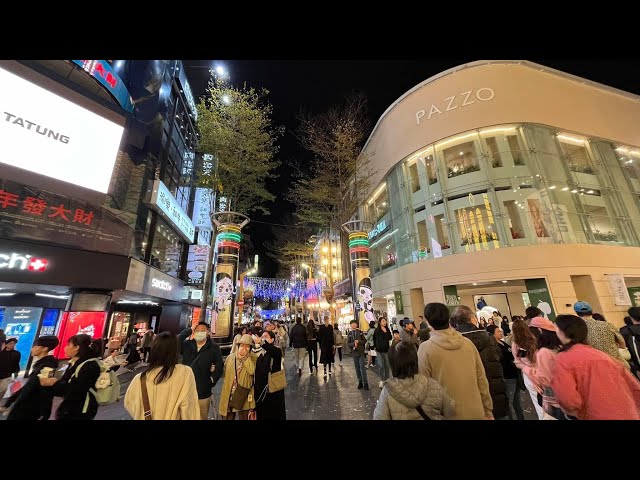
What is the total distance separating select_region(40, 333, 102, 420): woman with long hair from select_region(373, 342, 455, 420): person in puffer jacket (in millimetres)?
2976

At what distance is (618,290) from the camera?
460 inches

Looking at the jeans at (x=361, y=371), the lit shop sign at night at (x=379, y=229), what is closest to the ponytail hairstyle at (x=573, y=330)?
the jeans at (x=361, y=371)

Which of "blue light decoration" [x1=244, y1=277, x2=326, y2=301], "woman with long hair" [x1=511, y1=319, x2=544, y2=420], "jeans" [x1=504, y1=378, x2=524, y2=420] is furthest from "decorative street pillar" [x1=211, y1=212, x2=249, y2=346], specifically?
"blue light decoration" [x1=244, y1=277, x2=326, y2=301]

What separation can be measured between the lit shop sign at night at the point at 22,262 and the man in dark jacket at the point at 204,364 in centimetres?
707

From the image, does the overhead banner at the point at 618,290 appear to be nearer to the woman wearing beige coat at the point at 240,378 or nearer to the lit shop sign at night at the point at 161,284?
the woman wearing beige coat at the point at 240,378

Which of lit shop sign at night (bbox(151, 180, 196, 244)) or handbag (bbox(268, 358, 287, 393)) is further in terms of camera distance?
lit shop sign at night (bbox(151, 180, 196, 244))

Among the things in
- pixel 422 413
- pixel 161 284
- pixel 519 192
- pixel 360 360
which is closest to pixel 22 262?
pixel 161 284

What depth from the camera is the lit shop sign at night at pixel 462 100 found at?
1491cm

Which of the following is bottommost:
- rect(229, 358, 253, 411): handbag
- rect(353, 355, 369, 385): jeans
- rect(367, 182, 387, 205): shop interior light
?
rect(353, 355, 369, 385): jeans

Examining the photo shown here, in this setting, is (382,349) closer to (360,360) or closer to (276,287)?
(360,360)

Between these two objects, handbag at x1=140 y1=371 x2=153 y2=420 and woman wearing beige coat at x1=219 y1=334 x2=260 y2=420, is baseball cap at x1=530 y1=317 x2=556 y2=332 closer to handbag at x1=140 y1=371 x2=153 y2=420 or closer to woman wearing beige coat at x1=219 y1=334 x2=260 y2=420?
woman wearing beige coat at x1=219 y1=334 x2=260 y2=420

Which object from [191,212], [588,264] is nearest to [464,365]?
[588,264]

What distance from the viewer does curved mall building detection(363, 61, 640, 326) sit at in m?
12.2
